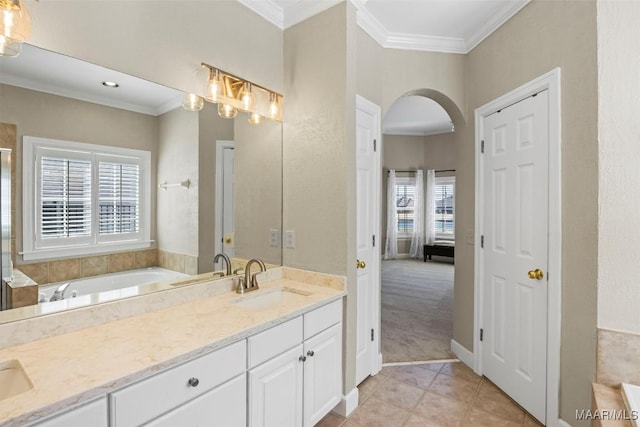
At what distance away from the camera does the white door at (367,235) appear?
2436 millimetres

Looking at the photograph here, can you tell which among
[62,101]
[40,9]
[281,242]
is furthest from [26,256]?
[281,242]

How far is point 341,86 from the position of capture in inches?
82.4

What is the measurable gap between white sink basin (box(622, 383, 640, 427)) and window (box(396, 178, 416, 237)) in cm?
685

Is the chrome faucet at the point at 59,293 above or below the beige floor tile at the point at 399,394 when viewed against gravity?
above

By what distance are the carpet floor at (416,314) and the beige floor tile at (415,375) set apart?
0.15 meters

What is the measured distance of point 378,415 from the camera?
2.12 m

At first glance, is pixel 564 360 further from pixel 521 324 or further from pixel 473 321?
pixel 473 321

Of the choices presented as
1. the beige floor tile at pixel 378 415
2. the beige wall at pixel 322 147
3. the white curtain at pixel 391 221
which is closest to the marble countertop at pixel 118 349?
the beige wall at pixel 322 147

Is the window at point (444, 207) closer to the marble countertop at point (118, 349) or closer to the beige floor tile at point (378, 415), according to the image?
the beige floor tile at point (378, 415)

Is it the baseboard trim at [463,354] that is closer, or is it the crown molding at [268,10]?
the crown molding at [268,10]

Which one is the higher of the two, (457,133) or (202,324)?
(457,133)

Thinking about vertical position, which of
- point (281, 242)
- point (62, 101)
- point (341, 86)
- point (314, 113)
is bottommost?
point (281, 242)

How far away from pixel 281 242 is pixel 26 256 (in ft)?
4.66

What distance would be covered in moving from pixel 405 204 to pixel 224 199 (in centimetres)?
677
